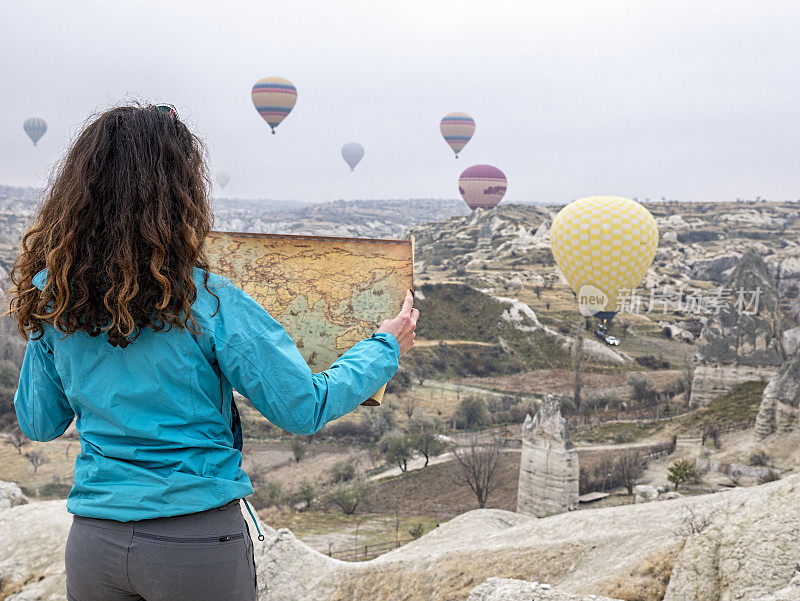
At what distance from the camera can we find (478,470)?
21.9m

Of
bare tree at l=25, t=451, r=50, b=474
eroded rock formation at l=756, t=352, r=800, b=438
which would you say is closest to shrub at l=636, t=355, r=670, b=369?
eroded rock formation at l=756, t=352, r=800, b=438

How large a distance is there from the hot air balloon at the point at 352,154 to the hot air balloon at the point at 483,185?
2380 centimetres

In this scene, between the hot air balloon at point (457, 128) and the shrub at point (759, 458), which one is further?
the hot air balloon at point (457, 128)

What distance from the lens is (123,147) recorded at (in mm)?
1531

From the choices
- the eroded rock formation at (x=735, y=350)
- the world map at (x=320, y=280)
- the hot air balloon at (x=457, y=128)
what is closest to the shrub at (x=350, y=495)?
the eroded rock formation at (x=735, y=350)

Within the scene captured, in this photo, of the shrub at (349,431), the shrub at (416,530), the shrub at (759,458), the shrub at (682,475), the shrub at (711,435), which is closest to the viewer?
the shrub at (416,530)

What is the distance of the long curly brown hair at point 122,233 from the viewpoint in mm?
1460

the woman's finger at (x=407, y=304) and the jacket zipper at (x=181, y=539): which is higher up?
the woman's finger at (x=407, y=304)

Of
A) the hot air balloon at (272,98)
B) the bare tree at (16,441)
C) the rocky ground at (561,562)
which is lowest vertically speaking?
the bare tree at (16,441)

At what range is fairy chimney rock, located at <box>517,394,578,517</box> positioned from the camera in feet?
54.3

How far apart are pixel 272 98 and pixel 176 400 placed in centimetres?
5286

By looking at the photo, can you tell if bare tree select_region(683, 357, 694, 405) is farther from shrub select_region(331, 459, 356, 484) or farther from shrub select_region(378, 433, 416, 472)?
shrub select_region(331, 459, 356, 484)

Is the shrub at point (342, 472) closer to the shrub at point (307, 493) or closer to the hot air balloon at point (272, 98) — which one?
the shrub at point (307, 493)

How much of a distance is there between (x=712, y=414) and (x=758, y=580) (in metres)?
22.5
